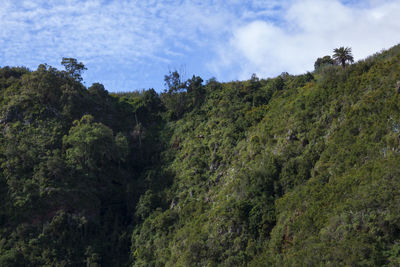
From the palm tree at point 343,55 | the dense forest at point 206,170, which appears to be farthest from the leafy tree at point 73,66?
the palm tree at point 343,55

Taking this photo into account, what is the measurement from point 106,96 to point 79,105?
8.90 metres

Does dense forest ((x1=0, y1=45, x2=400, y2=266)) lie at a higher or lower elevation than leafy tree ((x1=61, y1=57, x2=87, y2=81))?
lower

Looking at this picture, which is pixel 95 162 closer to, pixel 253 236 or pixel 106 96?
pixel 106 96

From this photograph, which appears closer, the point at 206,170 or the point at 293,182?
the point at 293,182

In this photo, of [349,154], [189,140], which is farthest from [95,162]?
[349,154]

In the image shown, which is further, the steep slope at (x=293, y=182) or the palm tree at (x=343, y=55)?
the palm tree at (x=343, y=55)

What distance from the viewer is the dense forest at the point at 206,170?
27281 millimetres

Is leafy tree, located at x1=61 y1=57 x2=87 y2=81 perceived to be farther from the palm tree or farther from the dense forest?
the palm tree

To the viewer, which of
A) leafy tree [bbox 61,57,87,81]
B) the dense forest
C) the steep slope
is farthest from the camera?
leafy tree [bbox 61,57,87,81]

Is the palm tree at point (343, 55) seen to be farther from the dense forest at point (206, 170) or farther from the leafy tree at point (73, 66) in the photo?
the leafy tree at point (73, 66)

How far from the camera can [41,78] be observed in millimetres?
60781

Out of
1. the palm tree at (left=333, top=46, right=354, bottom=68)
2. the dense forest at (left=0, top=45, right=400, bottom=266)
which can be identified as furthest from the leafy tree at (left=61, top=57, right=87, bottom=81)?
the palm tree at (left=333, top=46, right=354, bottom=68)

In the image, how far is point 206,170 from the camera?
4759cm

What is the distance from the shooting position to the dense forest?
89.5 ft
